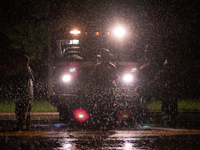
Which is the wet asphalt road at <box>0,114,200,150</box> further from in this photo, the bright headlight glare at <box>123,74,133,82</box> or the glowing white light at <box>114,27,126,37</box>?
the glowing white light at <box>114,27,126,37</box>

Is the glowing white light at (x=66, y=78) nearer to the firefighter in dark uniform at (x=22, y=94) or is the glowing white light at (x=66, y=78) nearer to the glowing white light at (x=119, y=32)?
the firefighter in dark uniform at (x=22, y=94)

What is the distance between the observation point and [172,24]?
26047 millimetres

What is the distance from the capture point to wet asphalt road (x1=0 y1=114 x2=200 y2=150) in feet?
22.8

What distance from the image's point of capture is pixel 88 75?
11.4 m

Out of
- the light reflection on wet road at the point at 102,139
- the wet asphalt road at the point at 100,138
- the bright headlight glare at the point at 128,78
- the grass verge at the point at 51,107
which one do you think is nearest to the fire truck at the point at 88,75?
the bright headlight glare at the point at 128,78

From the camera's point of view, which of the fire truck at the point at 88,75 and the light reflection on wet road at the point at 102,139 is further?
the fire truck at the point at 88,75

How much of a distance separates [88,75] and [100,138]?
3702mm

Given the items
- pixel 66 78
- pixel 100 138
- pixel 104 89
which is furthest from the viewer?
pixel 66 78

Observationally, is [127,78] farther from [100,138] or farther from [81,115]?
[100,138]

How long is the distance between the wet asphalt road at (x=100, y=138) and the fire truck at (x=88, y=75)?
77 cm

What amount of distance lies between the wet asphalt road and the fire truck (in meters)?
0.77

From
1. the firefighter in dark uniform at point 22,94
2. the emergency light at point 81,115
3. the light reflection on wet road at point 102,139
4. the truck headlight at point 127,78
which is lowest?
the light reflection on wet road at point 102,139

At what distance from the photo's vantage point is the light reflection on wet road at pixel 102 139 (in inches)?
273

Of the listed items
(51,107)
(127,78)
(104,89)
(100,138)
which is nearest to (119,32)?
(127,78)
